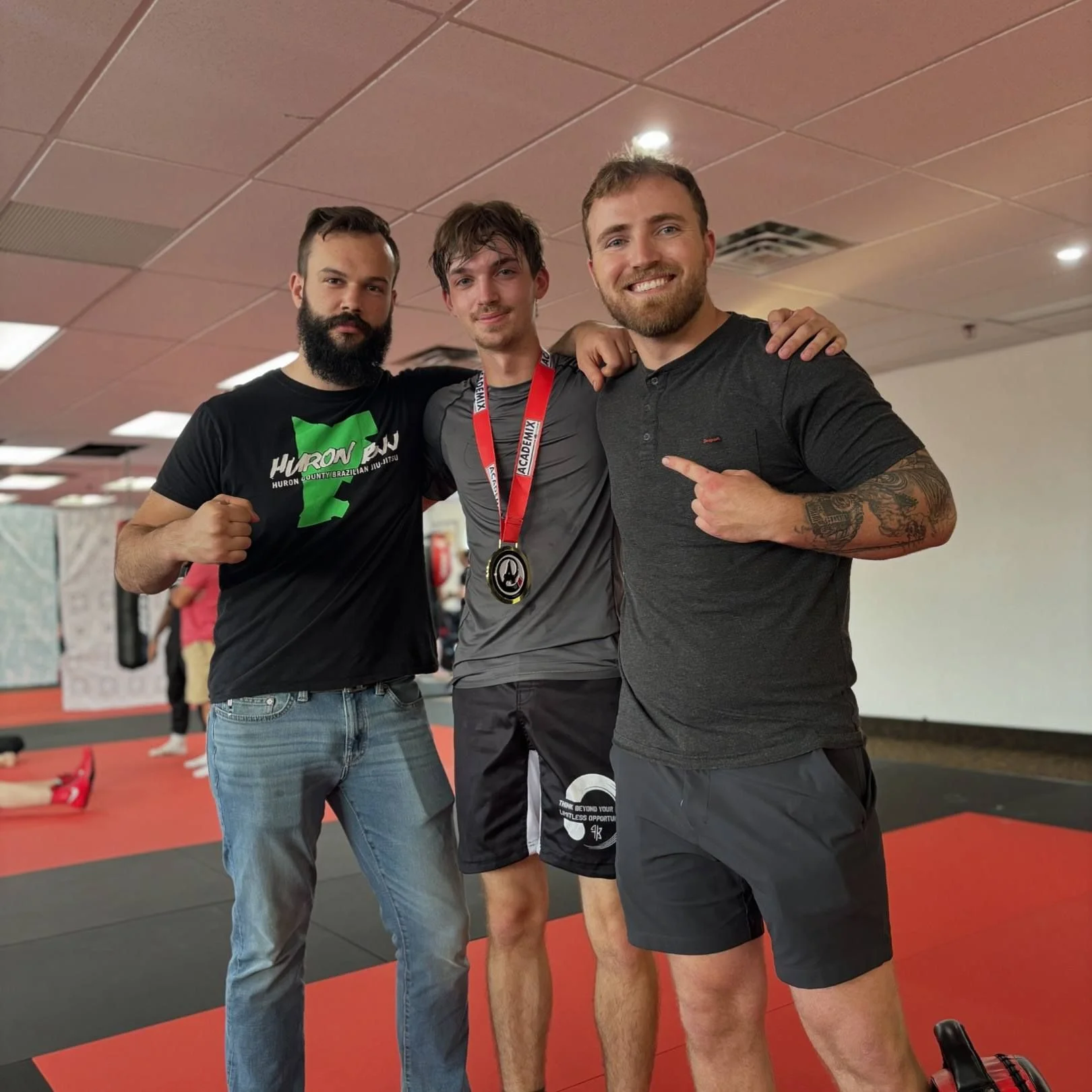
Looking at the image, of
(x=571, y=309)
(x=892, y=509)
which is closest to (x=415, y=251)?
(x=571, y=309)

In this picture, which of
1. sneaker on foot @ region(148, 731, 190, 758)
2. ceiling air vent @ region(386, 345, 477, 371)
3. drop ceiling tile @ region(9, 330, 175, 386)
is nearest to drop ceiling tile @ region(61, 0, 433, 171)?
drop ceiling tile @ region(9, 330, 175, 386)

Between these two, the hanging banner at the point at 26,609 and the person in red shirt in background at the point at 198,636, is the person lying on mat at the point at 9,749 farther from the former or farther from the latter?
the hanging banner at the point at 26,609

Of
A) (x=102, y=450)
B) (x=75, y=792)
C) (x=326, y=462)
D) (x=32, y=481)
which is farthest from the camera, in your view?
(x=32, y=481)

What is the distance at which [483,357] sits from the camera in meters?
2.10

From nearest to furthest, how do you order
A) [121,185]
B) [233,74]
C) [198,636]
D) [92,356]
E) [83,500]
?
[233,74]
[121,185]
[198,636]
[92,356]
[83,500]

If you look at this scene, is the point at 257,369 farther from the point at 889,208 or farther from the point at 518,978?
the point at 518,978

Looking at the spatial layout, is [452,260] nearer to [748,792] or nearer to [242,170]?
[748,792]

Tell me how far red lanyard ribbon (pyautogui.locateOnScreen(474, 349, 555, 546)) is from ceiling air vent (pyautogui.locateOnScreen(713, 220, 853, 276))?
3180mm

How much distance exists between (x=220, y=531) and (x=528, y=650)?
62 centimetres

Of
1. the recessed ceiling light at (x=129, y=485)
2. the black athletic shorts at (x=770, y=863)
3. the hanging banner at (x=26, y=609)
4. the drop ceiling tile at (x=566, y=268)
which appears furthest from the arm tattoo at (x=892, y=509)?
the hanging banner at (x=26, y=609)

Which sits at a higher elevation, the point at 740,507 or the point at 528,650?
the point at 740,507

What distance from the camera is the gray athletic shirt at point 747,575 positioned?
1.50 m

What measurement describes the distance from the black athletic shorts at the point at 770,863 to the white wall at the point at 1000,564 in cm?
656

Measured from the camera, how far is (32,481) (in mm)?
12852
